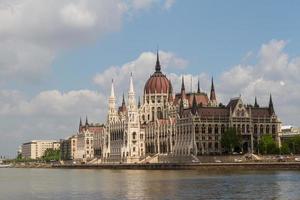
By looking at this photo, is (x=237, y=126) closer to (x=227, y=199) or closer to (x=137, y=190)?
(x=137, y=190)

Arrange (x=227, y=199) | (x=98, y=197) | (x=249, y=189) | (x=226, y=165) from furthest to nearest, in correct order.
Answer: (x=226, y=165)
(x=249, y=189)
(x=98, y=197)
(x=227, y=199)

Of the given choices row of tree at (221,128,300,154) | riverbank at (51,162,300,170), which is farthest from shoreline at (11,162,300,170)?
row of tree at (221,128,300,154)

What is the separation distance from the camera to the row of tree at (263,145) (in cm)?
16300

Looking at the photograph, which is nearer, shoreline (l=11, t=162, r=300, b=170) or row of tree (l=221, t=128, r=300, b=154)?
shoreline (l=11, t=162, r=300, b=170)

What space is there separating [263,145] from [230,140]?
831cm

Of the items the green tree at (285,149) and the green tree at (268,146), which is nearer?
the green tree at (285,149)

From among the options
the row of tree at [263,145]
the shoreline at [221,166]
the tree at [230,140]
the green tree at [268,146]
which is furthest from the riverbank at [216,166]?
the green tree at [268,146]

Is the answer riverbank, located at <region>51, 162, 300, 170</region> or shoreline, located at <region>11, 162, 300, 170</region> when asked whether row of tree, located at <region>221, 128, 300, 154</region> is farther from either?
shoreline, located at <region>11, 162, 300, 170</region>

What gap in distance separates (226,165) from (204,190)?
71.1 m

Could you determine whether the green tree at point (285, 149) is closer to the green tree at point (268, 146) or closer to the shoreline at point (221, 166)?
the green tree at point (268, 146)

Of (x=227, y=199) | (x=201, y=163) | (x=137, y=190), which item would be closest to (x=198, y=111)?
(x=201, y=163)

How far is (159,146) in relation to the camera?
198m

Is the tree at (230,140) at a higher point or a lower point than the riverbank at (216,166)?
higher

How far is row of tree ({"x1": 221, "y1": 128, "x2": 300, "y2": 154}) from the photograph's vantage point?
163m
